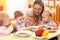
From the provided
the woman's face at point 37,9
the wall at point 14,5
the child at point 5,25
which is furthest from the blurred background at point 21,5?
the child at point 5,25

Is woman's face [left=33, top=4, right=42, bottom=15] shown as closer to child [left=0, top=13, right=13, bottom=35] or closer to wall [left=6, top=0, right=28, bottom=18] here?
child [left=0, top=13, right=13, bottom=35]

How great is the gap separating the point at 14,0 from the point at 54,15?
129cm

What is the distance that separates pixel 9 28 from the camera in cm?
162

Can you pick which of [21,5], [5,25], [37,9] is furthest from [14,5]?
[5,25]

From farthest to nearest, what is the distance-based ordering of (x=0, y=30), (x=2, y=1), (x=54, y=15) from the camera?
(x=54, y=15) < (x=2, y=1) < (x=0, y=30)

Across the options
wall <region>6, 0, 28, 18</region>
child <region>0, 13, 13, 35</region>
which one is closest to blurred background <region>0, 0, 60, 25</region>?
wall <region>6, 0, 28, 18</region>

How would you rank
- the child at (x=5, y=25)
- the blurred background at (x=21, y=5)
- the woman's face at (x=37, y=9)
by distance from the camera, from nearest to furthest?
the child at (x=5, y=25) → the woman's face at (x=37, y=9) → the blurred background at (x=21, y=5)

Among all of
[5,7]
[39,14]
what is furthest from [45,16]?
[5,7]

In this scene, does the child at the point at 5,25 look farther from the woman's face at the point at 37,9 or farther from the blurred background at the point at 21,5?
the blurred background at the point at 21,5

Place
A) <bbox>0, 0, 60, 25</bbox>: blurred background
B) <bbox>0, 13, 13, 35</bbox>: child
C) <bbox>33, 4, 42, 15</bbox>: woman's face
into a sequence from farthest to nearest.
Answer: <bbox>0, 0, 60, 25</bbox>: blurred background → <bbox>33, 4, 42, 15</bbox>: woman's face → <bbox>0, 13, 13, 35</bbox>: child

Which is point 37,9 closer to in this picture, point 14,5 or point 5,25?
point 5,25

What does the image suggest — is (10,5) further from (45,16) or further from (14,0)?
(45,16)

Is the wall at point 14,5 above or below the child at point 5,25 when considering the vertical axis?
above

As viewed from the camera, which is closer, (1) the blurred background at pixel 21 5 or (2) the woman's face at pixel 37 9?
(2) the woman's face at pixel 37 9
